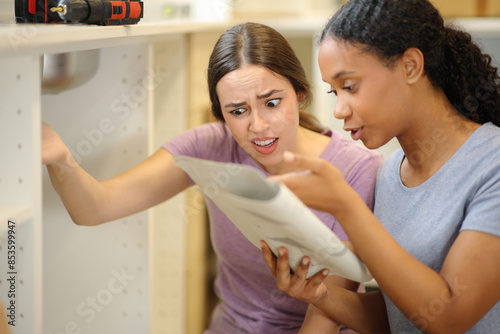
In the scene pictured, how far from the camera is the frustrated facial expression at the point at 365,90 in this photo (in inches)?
33.7

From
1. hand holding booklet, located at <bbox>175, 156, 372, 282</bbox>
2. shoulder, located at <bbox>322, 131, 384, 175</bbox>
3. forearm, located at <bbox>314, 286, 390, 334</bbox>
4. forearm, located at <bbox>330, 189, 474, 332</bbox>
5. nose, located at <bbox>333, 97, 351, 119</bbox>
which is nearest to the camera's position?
hand holding booklet, located at <bbox>175, 156, 372, 282</bbox>

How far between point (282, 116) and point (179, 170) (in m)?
0.25

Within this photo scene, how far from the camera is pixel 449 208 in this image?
87 centimetres

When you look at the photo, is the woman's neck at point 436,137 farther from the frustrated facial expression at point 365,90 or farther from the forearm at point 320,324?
the forearm at point 320,324

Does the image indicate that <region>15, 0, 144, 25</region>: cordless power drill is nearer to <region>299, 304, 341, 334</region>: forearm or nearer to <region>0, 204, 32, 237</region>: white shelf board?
<region>0, 204, 32, 237</region>: white shelf board

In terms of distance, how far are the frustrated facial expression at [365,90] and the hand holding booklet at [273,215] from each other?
21 centimetres

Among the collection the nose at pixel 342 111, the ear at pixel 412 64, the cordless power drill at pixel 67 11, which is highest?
the cordless power drill at pixel 67 11

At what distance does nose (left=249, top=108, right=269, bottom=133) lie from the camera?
1.02 meters

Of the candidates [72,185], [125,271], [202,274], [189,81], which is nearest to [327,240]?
[72,185]

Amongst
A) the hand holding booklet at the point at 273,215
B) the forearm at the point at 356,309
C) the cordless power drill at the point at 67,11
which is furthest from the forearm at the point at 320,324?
the cordless power drill at the point at 67,11

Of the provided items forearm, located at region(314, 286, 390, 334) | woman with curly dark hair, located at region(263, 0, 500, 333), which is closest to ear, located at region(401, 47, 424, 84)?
woman with curly dark hair, located at region(263, 0, 500, 333)

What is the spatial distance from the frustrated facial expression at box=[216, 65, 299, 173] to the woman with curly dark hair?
153mm

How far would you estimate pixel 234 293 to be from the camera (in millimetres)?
1258

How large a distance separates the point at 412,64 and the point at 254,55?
30cm
